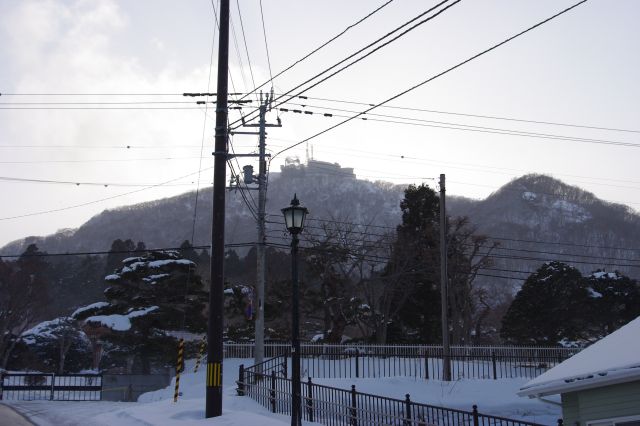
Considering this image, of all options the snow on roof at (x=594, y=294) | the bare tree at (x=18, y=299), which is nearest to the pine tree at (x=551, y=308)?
the snow on roof at (x=594, y=294)

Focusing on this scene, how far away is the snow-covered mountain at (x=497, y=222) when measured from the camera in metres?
79.8

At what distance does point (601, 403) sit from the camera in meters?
12.3

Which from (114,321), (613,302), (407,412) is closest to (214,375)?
(407,412)

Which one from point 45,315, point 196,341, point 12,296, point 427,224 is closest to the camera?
point 196,341

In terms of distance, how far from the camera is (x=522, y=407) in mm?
25000

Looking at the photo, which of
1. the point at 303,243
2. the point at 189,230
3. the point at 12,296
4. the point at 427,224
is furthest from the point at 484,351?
the point at 189,230

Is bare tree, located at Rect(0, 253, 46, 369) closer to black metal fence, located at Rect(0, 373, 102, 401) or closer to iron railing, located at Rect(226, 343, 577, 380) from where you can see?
black metal fence, located at Rect(0, 373, 102, 401)

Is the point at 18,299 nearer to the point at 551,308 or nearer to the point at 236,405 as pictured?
the point at 236,405

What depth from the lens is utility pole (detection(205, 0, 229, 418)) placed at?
1587cm

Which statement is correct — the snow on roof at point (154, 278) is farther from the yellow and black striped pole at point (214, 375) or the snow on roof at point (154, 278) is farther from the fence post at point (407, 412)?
the fence post at point (407, 412)

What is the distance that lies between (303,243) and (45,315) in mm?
28951

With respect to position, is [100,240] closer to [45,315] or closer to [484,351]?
[45,315]

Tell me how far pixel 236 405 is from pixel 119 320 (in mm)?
19963

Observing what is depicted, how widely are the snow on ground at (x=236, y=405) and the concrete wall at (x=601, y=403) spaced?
625cm
